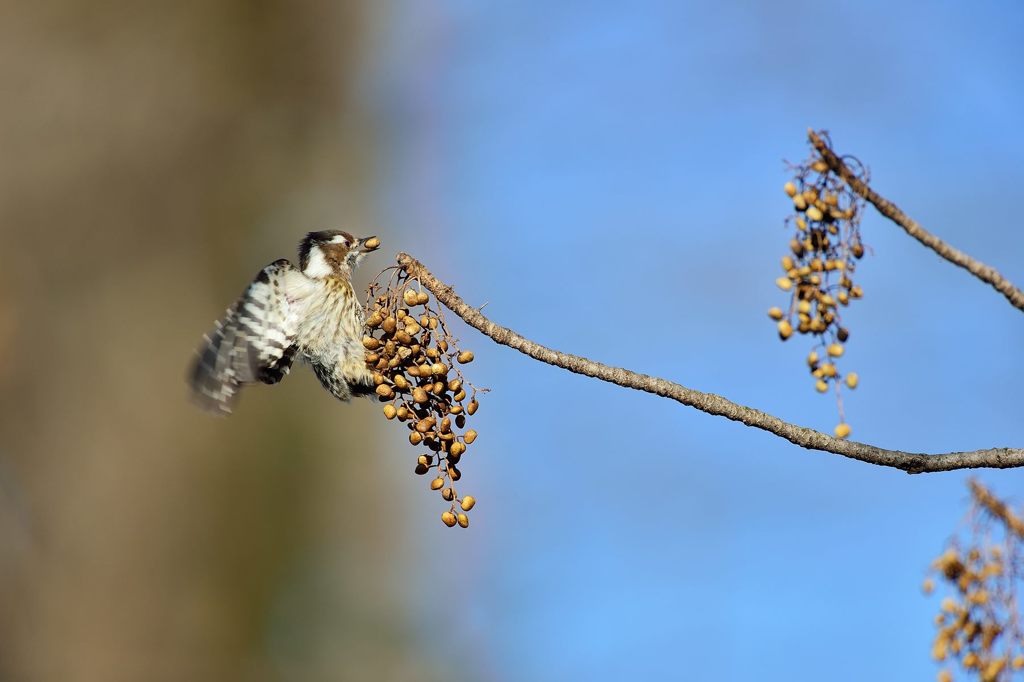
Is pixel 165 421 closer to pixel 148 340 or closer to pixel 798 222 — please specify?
pixel 148 340

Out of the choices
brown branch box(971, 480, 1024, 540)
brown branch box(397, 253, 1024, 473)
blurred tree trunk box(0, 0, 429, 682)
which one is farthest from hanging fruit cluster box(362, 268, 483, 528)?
blurred tree trunk box(0, 0, 429, 682)

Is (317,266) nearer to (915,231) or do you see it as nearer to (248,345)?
(248,345)

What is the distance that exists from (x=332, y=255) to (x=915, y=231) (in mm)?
2502

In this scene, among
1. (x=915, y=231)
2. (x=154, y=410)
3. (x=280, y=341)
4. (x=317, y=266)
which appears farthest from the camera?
(x=154, y=410)

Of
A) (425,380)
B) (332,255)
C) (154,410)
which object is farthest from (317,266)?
(154,410)

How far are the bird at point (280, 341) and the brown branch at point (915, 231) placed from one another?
2.16m

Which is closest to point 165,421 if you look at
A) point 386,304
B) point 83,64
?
point 83,64

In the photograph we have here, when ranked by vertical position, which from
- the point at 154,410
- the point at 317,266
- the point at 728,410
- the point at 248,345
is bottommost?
the point at 728,410

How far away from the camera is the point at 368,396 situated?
3809 mm

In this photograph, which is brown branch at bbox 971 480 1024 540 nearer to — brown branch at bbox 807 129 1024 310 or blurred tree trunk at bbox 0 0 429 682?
brown branch at bbox 807 129 1024 310

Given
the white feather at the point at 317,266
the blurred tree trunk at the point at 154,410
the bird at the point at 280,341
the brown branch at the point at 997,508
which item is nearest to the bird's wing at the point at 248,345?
the bird at the point at 280,341

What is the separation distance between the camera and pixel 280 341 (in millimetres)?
3719

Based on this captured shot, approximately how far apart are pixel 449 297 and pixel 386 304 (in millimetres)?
405

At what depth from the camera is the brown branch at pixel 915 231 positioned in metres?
1.78
